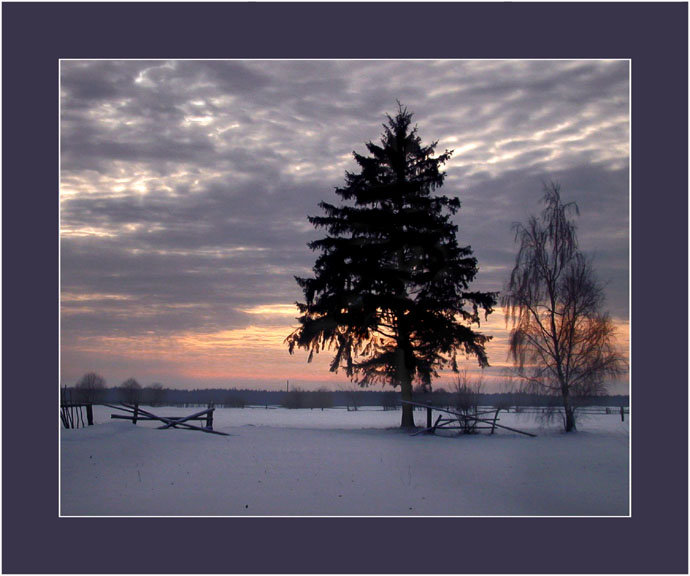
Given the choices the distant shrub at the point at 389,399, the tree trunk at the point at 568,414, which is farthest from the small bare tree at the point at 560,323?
the distant shrub at the point at 389,399

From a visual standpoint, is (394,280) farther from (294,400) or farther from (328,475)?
(294,400)

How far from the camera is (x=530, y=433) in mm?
28062

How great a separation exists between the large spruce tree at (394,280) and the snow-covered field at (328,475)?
20.8 ft

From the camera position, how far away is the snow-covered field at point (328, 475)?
13.9m

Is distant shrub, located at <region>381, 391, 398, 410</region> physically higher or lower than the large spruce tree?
lower

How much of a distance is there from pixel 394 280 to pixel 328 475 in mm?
13648

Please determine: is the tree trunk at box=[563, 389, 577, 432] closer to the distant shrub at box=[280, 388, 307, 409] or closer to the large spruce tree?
the large spruce tree

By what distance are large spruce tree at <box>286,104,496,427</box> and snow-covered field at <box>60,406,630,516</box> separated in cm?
635

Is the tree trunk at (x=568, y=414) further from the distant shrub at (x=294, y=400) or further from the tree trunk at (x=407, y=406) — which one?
the distant shrub at (x=294, y=400)

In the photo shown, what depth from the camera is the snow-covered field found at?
1391 centimetres

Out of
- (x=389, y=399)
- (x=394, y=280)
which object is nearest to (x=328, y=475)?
(x=394, y=280)

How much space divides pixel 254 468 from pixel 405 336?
14.1 metres

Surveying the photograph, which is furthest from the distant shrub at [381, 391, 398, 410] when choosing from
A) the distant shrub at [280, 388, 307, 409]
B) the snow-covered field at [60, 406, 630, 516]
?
the snow-covered field at [60, 406, 630, 516]

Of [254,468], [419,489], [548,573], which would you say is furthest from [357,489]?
[548,573]
